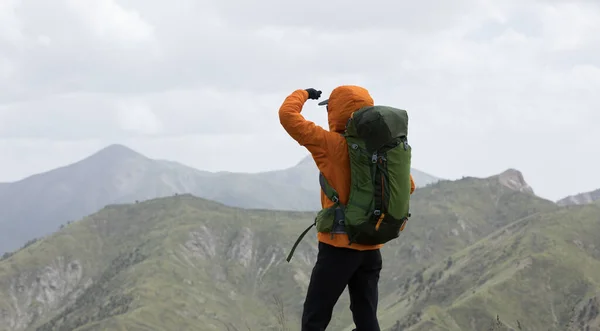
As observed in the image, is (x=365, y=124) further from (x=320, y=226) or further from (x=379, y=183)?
(x=320, y=226)

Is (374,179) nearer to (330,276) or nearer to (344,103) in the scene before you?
(344,103)

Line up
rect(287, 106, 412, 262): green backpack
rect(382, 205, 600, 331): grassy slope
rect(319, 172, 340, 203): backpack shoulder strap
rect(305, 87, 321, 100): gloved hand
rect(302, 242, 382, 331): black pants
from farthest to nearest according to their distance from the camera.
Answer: rect(382, 205, 600, 331): grassy slope, rect(305, 87, 321, 100): gloved hand, rect(302, 242, 382, 331): black pants, rect(319, 172, 340, 203): backpack shoulder strap, rect(287, 106, 412, 262): green backpack

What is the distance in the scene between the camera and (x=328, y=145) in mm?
8273

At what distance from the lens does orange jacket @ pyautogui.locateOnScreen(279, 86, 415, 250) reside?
8266mm

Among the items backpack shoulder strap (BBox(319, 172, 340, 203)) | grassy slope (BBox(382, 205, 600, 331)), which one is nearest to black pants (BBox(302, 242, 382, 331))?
backpack shoulder strap (BBox(319, 172, 340, 203))

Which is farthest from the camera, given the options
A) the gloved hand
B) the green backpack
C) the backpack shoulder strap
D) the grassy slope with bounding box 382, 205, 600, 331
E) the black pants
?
the grassy slope with bounding box 382, 205, 600, 331

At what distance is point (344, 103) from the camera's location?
842 centimetres

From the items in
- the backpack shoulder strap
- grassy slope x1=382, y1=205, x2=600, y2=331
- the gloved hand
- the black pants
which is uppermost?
the gloved hand

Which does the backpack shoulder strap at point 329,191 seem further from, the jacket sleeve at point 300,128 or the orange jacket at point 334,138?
the jacket sleeve at point 300,128

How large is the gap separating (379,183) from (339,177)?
1.59ft

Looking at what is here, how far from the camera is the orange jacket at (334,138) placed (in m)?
8.27

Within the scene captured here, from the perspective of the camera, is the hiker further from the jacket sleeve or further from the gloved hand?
the gloved hand

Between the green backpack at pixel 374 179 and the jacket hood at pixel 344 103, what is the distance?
0.26m

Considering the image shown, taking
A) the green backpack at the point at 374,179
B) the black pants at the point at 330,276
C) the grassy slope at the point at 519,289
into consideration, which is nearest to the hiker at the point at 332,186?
the black pants at the point at 330,276
